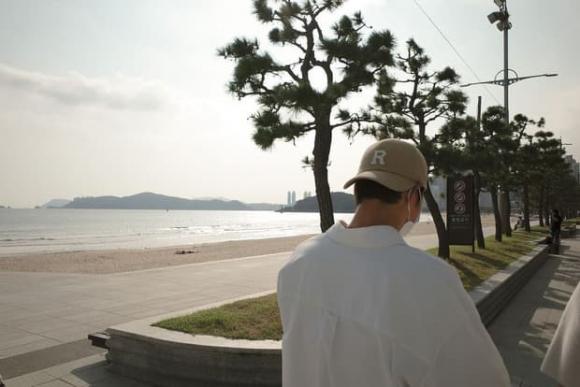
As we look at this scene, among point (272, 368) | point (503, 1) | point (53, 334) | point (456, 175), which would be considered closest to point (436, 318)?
point (272, 368)

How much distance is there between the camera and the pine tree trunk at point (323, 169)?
6664 mm

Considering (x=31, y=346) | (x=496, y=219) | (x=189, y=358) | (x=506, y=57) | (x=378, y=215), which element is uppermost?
(x=506, y=57)

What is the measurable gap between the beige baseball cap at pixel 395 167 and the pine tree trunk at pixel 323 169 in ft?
17.7

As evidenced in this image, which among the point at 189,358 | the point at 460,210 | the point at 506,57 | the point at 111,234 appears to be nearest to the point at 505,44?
the point at 506,57

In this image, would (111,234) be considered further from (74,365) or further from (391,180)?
(391,180)

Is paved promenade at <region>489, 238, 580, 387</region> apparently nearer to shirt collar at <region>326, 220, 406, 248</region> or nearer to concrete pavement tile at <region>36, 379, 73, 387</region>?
shirt collar at <region>326, 220, 406, 248</region>

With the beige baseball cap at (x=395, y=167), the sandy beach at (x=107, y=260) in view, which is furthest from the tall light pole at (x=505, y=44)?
the beige baseball cap at (x=395, y=167)

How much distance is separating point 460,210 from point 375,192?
12.0 meters

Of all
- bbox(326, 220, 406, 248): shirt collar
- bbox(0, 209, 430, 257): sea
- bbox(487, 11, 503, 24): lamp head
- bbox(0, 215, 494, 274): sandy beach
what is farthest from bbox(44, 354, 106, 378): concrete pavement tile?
bbox(487, 11, 503, 24): lamp head

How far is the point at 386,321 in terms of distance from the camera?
102 centimetres

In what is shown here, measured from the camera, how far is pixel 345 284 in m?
1.12

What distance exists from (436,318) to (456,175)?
1199cm

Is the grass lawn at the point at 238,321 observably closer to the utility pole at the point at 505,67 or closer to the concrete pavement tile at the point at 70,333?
the concrete pavement tile at the point at 70,333

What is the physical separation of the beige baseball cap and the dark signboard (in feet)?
38.9
